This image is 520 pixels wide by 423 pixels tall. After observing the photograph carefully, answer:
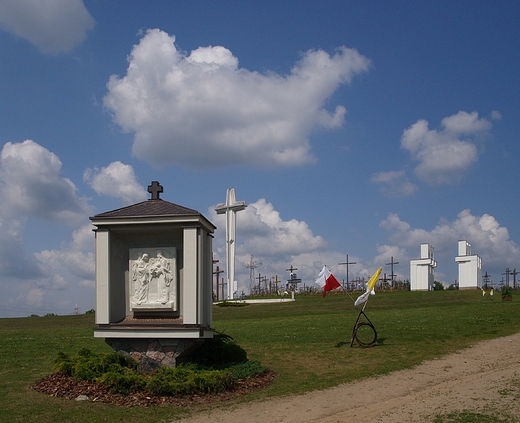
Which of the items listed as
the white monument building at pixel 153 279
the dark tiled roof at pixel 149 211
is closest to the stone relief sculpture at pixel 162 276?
the white monument building at pixel 153 279

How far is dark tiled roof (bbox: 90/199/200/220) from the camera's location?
13470 mm

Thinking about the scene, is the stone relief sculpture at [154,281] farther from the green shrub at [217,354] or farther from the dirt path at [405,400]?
the dirt path at [405,400]

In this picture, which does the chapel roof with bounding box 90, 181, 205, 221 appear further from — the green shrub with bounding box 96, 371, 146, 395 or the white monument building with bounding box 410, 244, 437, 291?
A: the white monument building with bounding box 410, 244, 437, 291

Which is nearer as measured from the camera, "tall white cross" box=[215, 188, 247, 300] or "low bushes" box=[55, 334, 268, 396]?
"low bushes" box=[55, 334, 268, 396]

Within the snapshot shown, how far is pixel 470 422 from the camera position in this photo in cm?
943

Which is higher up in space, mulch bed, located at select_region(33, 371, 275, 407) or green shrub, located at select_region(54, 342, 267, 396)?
green shrub, located at select_region(54, 342, 267, 396)

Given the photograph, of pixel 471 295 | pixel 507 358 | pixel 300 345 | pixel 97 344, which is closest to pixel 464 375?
pixel 507 358

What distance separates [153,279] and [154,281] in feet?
0.19

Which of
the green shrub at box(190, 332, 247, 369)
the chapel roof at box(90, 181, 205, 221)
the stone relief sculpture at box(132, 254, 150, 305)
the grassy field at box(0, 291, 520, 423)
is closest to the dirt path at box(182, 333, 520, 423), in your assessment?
the grassy field at box(0, 291, 520, 423)

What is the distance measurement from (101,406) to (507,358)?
1108 centimetres

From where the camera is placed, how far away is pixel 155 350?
13281mm

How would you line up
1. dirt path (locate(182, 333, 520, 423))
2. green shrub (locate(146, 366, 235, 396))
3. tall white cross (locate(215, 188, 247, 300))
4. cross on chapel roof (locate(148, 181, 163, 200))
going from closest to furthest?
dirt path (locate(182, 333, 520, 423))
green shrub (locate(146, 366, 235, 396))
cross on chapel roof (locate(148, 181, 163, 200))
tall white cross (locate(215, 188, 247, 300))

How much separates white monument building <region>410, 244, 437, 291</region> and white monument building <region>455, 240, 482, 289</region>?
3386mm

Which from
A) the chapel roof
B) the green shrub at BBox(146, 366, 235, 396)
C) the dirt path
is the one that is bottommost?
the dirt path
